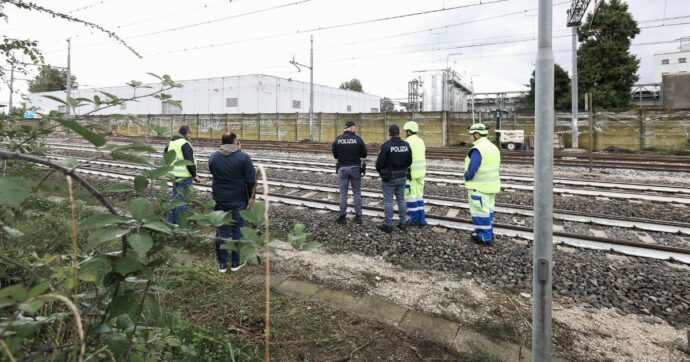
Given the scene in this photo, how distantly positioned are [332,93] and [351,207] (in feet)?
179

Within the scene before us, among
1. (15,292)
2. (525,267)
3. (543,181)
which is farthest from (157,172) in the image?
(525,267)

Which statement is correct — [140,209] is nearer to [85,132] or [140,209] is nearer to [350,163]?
[85,132]

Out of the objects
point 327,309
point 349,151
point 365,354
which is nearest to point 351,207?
point 349,151

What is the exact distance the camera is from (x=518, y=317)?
4328mm

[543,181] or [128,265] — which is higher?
[543,181]

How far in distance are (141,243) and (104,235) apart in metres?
0.13

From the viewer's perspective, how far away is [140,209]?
4.82ft

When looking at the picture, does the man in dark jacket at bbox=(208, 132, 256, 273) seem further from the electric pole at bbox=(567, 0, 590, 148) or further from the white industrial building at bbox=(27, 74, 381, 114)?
the white industrial building at bbox=(27, 74, 381, 114)

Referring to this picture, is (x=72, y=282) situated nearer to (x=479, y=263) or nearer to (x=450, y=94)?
(x=479, y=263)

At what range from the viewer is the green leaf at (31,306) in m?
1.03

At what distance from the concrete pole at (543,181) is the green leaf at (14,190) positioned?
2715 millimetres

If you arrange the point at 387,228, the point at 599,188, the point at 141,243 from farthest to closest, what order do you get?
the point at 599,188, the point at 387,228, the point at 141,243

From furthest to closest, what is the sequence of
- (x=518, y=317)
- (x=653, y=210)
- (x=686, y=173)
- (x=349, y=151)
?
(x=686, y=173) < (x=653, y=210) < (x=349, y=151) < (x=518, y=317)

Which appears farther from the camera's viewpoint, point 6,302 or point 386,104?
point 386,104
